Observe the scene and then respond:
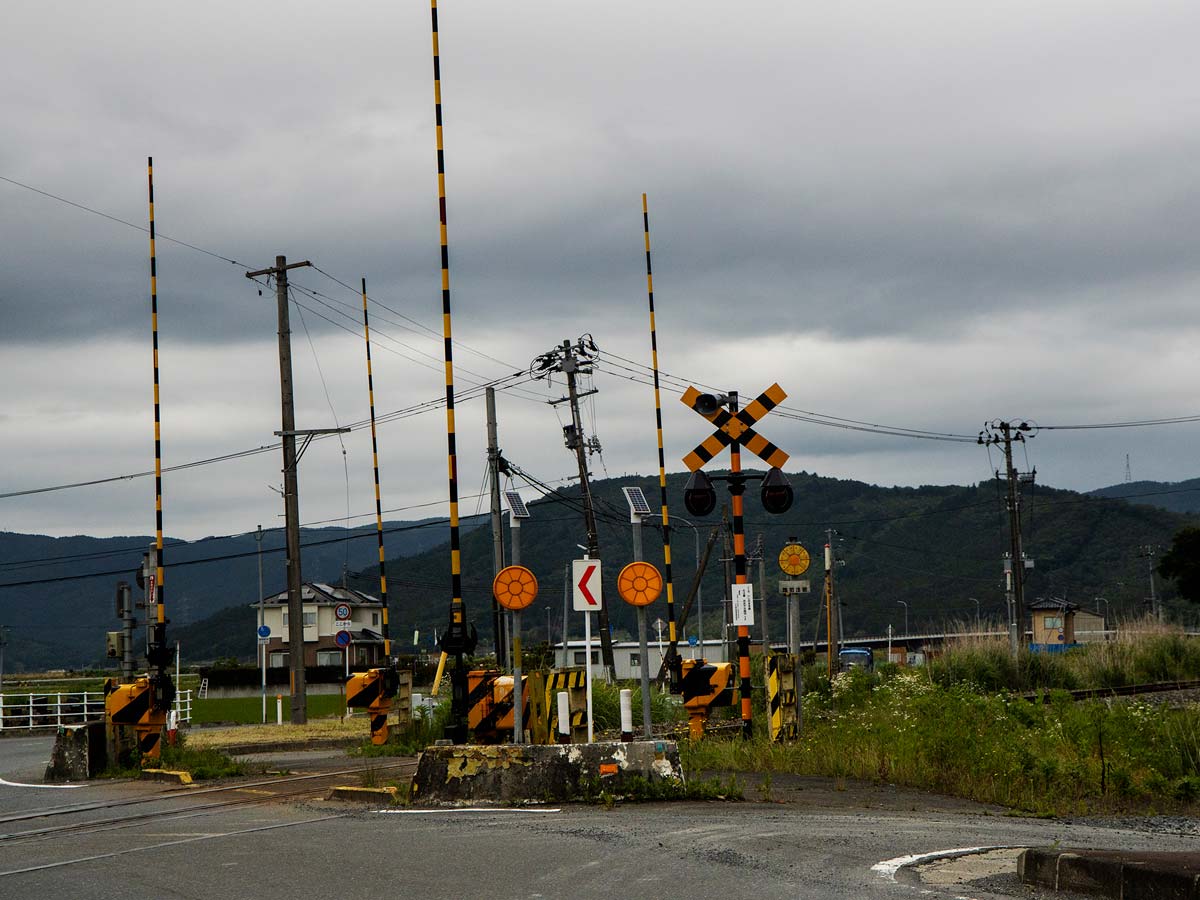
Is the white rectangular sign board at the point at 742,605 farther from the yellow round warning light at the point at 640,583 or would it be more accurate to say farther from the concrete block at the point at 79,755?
the concrete block at the point at 79,755

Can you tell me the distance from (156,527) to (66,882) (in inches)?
462

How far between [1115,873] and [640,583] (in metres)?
6.89

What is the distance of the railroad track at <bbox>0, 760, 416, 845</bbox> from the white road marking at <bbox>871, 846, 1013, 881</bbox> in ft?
24.5

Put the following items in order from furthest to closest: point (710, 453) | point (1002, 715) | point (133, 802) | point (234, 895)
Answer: point (710, 453), point (1002, 715), point (133, 802), point (234, 895)

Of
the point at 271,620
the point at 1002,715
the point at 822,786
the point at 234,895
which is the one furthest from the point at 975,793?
the point at 271,620

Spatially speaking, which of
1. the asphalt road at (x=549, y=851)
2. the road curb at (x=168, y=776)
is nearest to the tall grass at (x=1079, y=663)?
the road curb at (x=168, y=776)

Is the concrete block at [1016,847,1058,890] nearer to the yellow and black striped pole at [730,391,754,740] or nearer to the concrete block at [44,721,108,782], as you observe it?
the yellow and black striped pole at [730,391,754,740]

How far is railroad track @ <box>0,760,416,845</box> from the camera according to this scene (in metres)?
13.1

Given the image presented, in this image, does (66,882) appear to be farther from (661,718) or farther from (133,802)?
(661,718)

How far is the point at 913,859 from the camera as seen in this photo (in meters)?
9.35

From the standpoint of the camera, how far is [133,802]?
15.4 metres

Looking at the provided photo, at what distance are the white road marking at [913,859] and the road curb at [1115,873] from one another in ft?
2.42

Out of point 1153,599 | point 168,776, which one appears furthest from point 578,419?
point 1153,599

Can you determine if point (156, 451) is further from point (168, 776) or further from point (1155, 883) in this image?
point (1155, 883)
